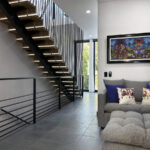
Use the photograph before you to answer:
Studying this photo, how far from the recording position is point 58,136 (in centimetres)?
245

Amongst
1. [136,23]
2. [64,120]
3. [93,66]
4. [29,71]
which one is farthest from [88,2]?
[93,66]

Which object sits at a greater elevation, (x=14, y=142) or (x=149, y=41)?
(x=149, y=41)

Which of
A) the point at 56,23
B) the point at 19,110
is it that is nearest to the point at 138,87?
the point at 56,23

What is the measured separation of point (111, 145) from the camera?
1618 mm

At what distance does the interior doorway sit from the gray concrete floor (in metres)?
4.17

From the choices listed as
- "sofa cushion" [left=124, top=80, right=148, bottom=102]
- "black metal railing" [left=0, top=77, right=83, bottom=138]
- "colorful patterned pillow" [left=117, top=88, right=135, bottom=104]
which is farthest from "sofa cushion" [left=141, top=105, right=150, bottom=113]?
"black metal railing" [left=0, top=77, right=83, bottom=138]

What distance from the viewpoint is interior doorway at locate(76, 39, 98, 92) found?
24.1 ft

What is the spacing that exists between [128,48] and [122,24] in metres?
0.62

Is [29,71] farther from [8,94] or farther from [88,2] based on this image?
[88,2]

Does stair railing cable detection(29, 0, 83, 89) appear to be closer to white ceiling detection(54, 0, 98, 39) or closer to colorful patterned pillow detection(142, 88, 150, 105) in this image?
white ceiling detection(54, 0, 98, 39)

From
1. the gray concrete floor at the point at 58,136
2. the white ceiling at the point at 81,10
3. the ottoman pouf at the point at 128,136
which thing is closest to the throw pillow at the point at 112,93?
the gray concrete floor at the point at 58,136

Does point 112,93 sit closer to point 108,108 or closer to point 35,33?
point 108,108

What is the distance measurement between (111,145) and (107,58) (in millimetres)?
2397

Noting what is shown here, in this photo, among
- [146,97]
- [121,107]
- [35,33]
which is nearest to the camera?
[121,107]
